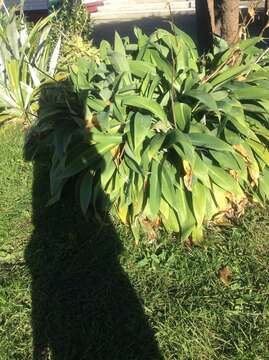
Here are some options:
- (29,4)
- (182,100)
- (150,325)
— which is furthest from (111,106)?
(29,4)

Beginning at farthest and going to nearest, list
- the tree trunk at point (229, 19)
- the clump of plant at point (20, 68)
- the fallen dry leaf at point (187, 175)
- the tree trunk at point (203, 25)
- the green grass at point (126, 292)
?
the tree trunk at point (203, 25) < the clump of plant at point (20, 68) < the tree trunk at point (229, 19) < the fallen dry leaf at point (187, 175) < the green grass at point (126, 292)

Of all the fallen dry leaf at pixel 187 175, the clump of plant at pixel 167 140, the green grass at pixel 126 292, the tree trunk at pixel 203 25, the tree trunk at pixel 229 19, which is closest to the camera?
the green grass at pixel 126 292

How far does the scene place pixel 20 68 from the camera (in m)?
5.74

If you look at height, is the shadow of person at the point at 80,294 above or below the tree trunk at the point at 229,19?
below

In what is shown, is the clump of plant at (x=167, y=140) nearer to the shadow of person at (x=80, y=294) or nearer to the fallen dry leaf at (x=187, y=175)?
the fallen dry leaf at (x=187, y=175)

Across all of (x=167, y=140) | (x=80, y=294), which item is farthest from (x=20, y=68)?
(x=80, y=294)

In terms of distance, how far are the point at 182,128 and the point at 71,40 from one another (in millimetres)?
4769

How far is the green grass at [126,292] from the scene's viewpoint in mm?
2867

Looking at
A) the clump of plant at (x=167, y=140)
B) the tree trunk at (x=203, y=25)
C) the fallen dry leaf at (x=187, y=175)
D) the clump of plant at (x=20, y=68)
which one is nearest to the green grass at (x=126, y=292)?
the clump of plant at (x=167, y=140)

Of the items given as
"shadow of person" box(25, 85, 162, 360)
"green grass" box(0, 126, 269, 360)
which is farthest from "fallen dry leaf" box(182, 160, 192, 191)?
"shadow of person" box(25, 85, 162, 360)

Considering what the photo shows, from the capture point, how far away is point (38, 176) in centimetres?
491

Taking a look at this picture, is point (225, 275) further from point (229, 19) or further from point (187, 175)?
point (229, 19)

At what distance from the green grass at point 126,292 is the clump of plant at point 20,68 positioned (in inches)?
83.8

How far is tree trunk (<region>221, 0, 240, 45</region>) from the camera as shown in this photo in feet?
15.1
